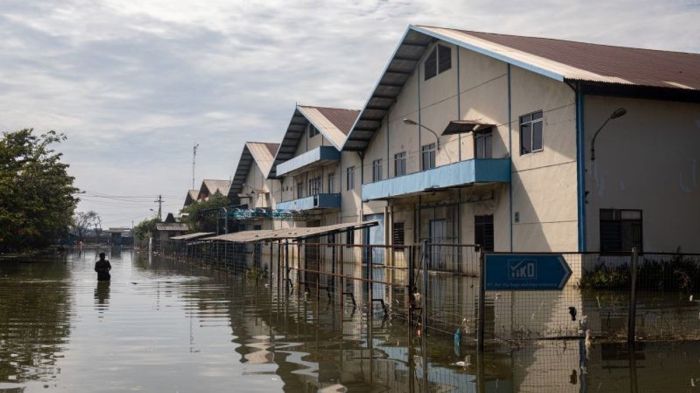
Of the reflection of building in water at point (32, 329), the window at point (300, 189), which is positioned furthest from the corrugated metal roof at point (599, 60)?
the window at point (300, 189)

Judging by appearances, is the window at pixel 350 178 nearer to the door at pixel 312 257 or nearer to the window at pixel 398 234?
the door at pixel 312 257

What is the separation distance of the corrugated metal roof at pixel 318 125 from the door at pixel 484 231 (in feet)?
45.4

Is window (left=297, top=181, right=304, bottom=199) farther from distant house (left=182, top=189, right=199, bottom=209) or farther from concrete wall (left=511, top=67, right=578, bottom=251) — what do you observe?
distant house (left=182, top=189, right=199, bottom=209)

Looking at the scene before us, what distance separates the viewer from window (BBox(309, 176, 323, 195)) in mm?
51250

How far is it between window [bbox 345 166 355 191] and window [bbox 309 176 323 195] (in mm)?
5589

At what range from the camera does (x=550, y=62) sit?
25562mm

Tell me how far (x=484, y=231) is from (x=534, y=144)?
15.9 feet

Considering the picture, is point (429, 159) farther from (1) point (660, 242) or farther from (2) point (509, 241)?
(1) point (660, 242)

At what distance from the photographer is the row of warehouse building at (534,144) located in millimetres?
24406

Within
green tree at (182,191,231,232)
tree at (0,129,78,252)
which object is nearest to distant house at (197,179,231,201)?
green tree at (182,191,231,232)

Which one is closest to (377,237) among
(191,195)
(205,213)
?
(205,213)

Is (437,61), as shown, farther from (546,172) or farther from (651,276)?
(651,276)

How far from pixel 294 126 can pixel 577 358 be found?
145 ft

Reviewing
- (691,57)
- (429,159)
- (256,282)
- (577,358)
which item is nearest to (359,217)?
(429,159)
